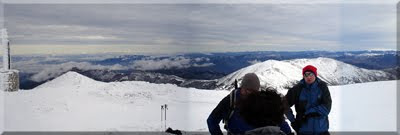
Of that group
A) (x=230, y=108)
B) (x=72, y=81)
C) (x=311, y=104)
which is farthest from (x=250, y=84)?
(x=72, y=81)

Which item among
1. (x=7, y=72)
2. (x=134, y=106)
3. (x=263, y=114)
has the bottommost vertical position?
(x=134, y=106)

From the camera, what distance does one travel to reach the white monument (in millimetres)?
5645

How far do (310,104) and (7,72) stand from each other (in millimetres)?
4013

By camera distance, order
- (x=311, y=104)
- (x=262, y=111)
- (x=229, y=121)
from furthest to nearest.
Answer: (x=311, y=104), (x=229, y=121), (x=262, y=111)

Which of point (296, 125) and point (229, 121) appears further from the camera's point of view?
point (296, 125)

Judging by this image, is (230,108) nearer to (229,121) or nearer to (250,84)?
(229,121)

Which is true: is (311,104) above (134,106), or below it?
above

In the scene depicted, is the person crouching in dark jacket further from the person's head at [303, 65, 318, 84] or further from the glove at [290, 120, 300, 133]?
the glove at [290, 120, 300, 133]

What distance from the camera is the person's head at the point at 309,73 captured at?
143 inches

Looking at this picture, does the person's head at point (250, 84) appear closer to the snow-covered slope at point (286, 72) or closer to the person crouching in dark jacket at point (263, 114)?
the person crouching in dark jacket at point (263, 114)

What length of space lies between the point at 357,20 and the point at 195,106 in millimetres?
2333

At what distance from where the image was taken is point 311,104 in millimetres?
3787

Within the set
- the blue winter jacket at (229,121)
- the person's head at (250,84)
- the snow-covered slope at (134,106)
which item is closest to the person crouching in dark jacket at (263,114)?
the blue winter jacket at (229,121)

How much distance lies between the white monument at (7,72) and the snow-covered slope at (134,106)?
4.7 inches
